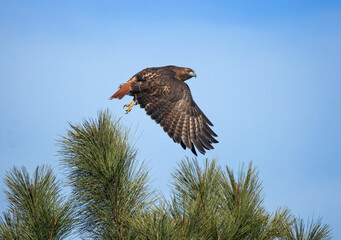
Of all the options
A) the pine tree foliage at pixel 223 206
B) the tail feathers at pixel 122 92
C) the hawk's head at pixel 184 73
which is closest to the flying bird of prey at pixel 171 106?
the tail feathers at pixel 122 92

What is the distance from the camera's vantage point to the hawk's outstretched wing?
8.16 metres

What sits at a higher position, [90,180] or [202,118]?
[202,118]

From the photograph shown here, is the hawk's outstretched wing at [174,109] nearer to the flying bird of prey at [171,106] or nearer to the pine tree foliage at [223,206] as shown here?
the flying bird of prey at [171,106]

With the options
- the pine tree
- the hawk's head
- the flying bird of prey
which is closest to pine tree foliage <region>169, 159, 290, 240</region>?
the pine tree

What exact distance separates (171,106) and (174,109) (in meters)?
0.07

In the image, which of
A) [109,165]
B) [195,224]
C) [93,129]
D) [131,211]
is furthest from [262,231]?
[93,129]

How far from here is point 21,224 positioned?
14.3 feet

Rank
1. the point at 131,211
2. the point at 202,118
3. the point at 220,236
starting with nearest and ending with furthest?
the point at 220,236 < the point at 131,211 < the point at 202,118

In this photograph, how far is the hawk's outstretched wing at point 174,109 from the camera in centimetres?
816

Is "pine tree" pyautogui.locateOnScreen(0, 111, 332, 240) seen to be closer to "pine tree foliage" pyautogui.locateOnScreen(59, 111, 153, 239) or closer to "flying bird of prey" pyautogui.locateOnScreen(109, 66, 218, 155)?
"pine tree foliage" pyautogui.locateOnScreen(59, 111, 153, 239)

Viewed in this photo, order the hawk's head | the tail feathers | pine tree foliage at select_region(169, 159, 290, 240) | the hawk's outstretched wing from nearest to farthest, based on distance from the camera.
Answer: pine tree foliage at select_region(169, 159, 290, 240) → the hawk's outstretched wing → the tail feathers → the hawk's head

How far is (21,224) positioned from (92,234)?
64 centimetres

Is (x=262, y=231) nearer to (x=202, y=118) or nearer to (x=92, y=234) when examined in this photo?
(x=92, y=234)

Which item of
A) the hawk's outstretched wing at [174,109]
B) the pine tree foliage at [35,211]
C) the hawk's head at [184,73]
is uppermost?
the hawk's head at [184,73]
